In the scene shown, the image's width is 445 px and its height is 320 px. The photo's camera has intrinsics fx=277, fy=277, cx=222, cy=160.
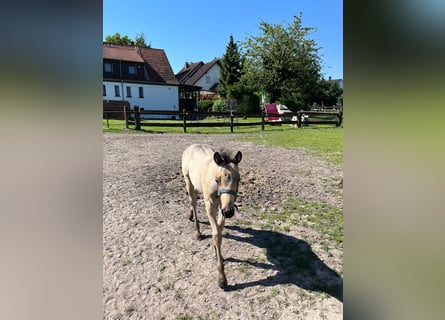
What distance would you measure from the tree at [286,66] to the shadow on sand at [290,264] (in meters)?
24.2

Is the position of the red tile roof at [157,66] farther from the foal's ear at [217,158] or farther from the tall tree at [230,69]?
the foal's ear at [217,158]

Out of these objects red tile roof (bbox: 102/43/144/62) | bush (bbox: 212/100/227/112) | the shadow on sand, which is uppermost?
red tile roof (bbox: 102/43/144/62)

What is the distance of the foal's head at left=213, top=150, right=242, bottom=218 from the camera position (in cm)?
220

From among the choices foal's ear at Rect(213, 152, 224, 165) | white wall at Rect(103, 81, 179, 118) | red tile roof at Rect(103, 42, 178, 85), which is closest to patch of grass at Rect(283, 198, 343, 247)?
foal's ear at Rect(213, 152, 224, 165)

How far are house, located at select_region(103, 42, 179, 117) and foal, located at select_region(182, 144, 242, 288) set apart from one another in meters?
19.8

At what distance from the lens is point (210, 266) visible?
2.92m

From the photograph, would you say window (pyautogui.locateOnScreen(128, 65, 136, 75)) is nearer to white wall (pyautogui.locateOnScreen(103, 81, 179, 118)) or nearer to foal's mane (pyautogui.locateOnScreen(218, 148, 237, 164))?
white wall (pyautogui.locateOnScreen(103, 81, 179, 118))

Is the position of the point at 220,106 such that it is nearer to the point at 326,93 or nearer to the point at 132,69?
the point at 132,69

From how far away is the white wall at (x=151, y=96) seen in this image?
77.4ft

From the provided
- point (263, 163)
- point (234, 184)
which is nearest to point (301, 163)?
point (263, 163)
